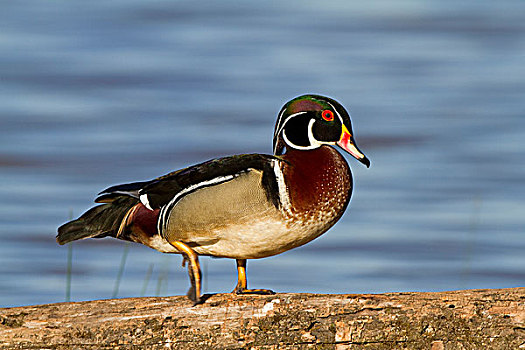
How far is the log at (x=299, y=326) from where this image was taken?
3189mm

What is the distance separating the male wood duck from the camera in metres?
3.66

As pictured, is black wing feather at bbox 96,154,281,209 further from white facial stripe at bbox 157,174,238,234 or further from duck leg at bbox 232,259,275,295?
duck leg at bbox 232,259,275,295

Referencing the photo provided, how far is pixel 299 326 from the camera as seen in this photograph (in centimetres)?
325

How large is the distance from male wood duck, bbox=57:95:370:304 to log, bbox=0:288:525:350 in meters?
0.24

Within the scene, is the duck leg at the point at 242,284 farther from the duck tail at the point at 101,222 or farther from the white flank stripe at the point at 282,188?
the duck tail at the point at 101,222

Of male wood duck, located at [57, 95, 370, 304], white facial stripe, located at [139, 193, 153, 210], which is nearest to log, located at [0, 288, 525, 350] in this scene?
male wood duck, located at [57, 95, 370, 304]

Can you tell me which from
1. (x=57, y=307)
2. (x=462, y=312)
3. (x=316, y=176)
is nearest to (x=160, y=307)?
(x=57, y=307)

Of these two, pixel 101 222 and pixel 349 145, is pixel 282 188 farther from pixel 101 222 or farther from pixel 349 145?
pixel 101 222

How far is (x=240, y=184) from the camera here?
373 cm

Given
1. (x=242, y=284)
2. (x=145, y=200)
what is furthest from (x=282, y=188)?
(x=145, y=200)

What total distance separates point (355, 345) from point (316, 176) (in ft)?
2.84

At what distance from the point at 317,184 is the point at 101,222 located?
111 cm

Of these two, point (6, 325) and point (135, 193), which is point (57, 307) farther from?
point (135, 193)

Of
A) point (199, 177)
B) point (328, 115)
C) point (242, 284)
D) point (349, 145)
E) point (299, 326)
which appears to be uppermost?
point (328, 115)
